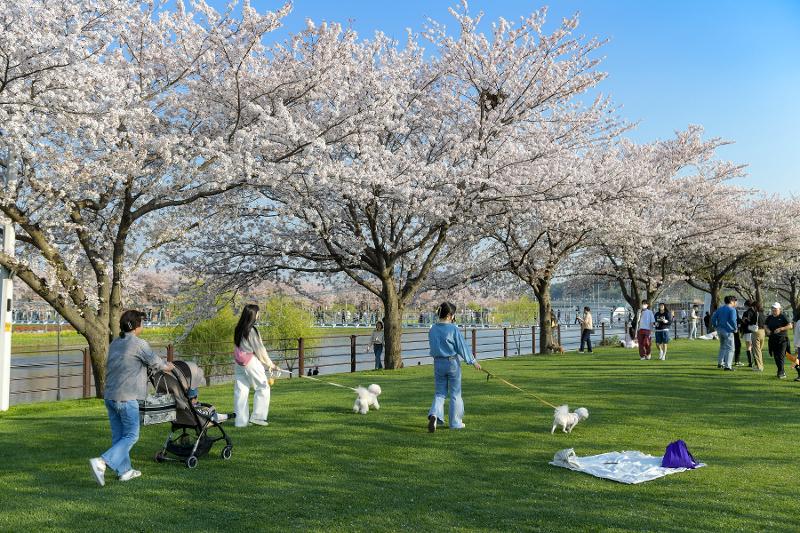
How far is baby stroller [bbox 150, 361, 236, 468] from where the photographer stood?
22.2ft

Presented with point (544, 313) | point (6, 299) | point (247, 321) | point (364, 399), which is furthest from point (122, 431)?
point (544, 313)

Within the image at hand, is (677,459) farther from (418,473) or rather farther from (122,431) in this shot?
(122,431)

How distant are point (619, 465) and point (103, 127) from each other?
885 cm

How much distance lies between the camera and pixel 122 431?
250 inches

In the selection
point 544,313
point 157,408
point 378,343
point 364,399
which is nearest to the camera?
point 157,408

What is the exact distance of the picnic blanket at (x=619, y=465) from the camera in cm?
630

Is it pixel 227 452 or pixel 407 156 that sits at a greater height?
pixel 407 156

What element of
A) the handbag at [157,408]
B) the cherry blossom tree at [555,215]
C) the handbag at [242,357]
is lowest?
the handbag at [157,408]

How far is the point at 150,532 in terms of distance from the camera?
16.0ft

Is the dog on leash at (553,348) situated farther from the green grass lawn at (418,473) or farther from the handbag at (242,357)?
the handbag at (242,357)

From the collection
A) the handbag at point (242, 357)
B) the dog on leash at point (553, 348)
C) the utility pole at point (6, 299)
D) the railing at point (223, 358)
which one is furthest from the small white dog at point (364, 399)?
the dog on leash at point (553, 348)

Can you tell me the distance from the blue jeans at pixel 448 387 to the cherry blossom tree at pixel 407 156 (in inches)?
268

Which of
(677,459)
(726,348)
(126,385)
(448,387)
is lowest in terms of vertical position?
(677,459)

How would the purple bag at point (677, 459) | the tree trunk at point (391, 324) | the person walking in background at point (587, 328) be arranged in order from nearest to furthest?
the purple bag at point (677, 459)
the tree trunk at point (391, 324)
the person walking in background at point (587, 328)
